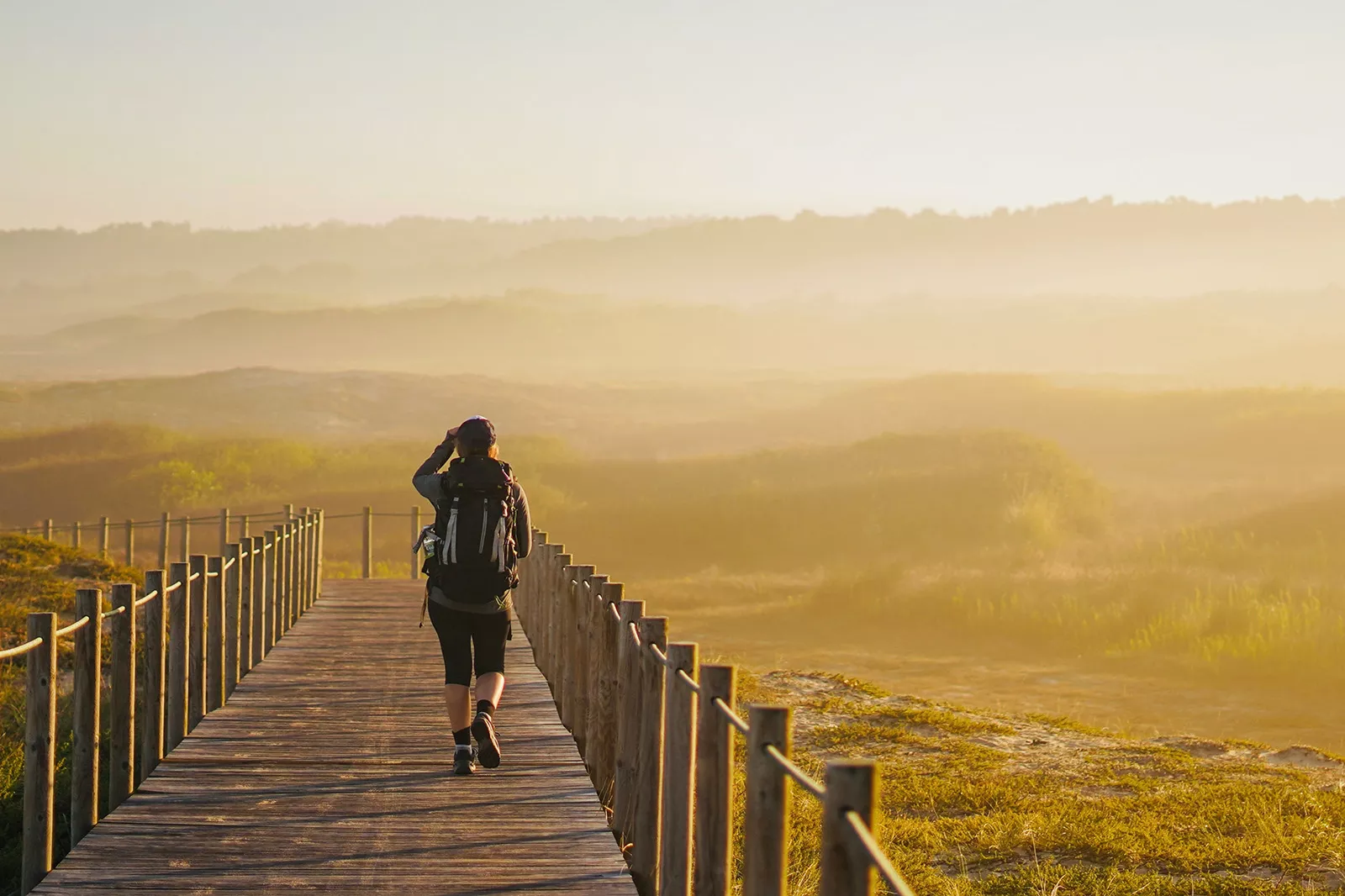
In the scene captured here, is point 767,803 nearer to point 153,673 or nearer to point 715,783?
point 715,783

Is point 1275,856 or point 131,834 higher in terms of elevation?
point 131,834

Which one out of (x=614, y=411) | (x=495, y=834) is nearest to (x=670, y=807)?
(x=495, y=834)

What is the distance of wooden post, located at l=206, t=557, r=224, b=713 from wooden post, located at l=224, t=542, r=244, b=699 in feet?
0.96

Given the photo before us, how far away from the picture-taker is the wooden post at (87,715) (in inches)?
308

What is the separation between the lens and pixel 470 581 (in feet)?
27.8

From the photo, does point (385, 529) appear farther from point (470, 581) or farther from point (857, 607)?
point (470, 581)

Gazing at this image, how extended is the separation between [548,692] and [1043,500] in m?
34.7

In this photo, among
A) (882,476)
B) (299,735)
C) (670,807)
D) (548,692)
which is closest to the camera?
(670,807)

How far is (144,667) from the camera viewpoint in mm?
11062

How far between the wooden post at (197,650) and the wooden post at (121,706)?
1849mm

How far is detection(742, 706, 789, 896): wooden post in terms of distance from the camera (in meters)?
4.93

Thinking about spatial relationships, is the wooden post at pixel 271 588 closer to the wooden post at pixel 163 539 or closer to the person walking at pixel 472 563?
the person walking at pixel 472 563

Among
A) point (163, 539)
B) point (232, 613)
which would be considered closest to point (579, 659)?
point (232, 613)

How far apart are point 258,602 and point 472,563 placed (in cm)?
596
